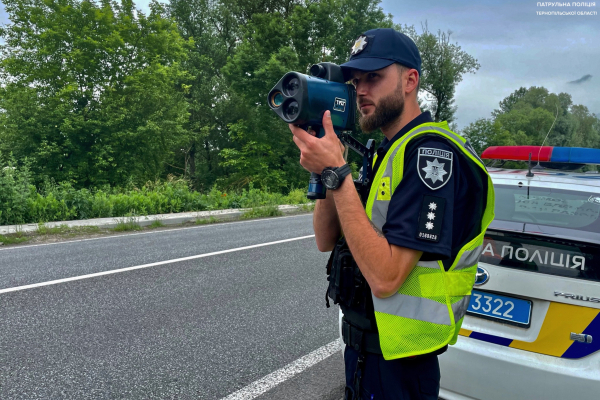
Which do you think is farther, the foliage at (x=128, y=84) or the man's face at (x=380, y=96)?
the foliage at (x=128, y=84)

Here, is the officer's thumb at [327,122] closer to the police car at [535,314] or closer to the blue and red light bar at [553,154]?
the police car at [535,314]

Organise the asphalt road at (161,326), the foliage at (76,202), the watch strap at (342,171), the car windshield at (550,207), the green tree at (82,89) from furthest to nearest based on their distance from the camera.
Result: the green tree at (82,89) < the foliage at (76,202) < the asphalt road at (161,326) < the car windshield at (550,207) < the watch strap at (342,171)

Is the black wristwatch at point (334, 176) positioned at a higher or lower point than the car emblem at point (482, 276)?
higher

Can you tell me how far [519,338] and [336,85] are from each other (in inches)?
63.4

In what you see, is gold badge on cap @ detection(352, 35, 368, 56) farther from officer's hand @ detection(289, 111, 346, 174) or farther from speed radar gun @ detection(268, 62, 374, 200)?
officer's hand @ detection(289, 111, 346, 174)

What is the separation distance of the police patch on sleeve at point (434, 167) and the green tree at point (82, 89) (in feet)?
88.7

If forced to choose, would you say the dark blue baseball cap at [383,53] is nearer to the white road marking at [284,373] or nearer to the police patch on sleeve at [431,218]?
the police patch on sleeve at [431,218]

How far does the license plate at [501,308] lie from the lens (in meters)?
2.15

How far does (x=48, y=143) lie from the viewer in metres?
25.3

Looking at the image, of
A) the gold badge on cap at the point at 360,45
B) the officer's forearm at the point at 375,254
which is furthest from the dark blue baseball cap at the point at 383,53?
the officer's forearm at the point at 375,254

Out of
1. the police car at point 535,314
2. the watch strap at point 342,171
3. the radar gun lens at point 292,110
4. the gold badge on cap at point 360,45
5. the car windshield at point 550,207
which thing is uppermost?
the gold badge on cap at point 360,45

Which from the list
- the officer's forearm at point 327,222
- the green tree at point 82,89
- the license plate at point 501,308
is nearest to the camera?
the officer's forearm at point 327,222

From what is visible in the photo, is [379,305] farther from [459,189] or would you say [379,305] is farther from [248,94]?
[248,94]

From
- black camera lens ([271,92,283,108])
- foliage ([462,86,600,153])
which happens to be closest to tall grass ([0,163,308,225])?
black camera lens ([271,92,283,108])
